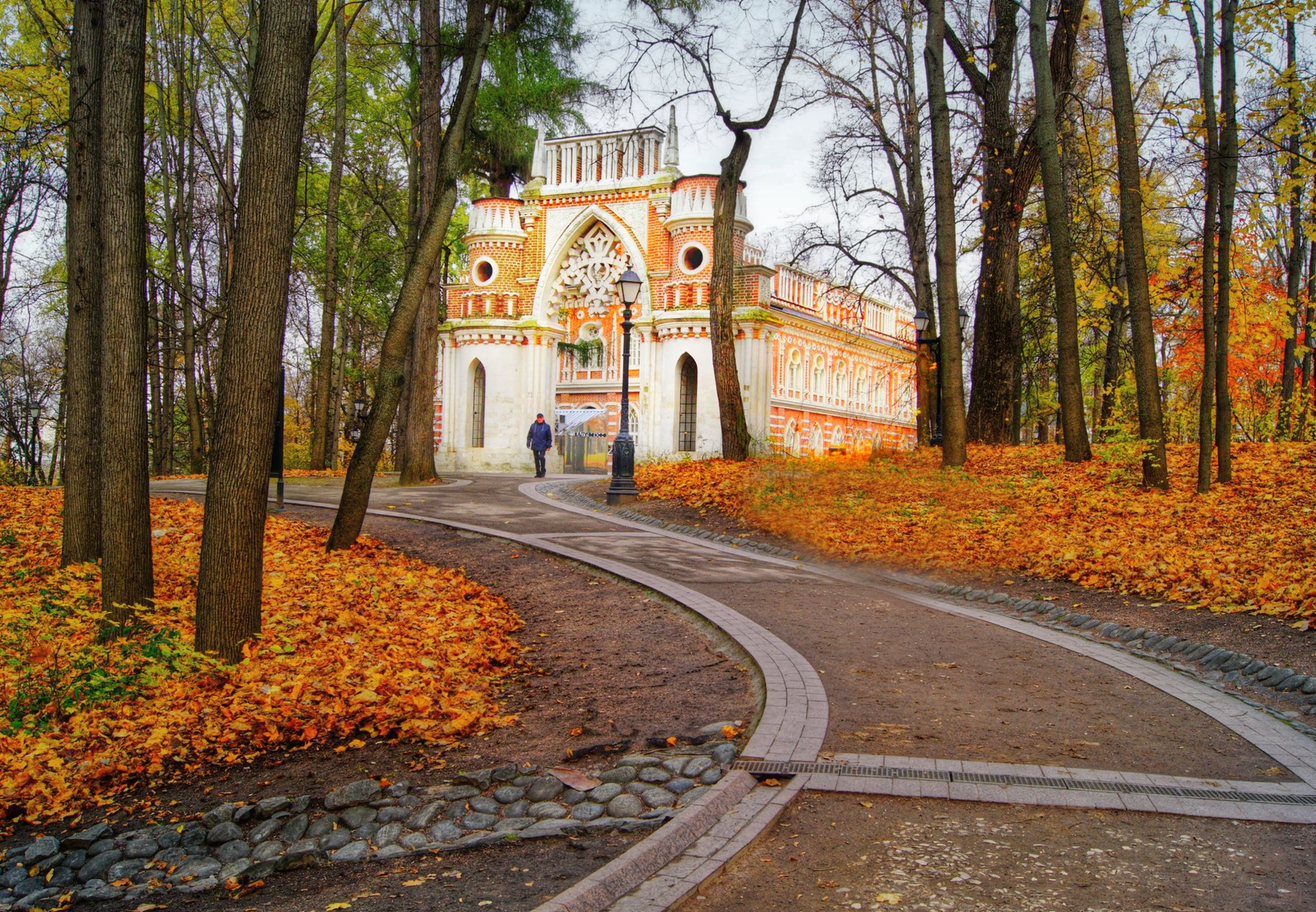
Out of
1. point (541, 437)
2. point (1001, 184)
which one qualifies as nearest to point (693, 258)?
point (541, 437)

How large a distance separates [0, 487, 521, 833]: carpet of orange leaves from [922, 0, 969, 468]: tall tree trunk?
29.9 feet

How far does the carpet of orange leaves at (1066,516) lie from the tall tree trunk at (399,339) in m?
6.21

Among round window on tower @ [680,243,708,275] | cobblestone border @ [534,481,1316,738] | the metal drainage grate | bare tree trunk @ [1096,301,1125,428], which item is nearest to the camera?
the metal drainage grate

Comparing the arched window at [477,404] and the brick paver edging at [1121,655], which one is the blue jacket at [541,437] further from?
the brick paver edging at [1121,655]

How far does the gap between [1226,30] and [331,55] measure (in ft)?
80.0

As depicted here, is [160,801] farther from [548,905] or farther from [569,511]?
[569,511]

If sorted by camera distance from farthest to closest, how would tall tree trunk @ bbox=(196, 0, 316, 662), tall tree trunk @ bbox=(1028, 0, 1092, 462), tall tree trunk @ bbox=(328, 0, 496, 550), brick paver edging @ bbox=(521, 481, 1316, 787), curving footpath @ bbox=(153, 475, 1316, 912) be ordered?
tall tree trunk @ bbox=(1028, 0, 1092, 462) < tall tree trunk @ bbox=(328, 0, 496, 550) < tall tree trunk @ bbox=(196, 0, 316, 662) < brick paver edging @ bbox=(521, 481, 1316, 787) < curving footpath @ bbox=(153, 475, 1316, 912)

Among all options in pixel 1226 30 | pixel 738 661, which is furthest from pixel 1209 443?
pixel 738 661

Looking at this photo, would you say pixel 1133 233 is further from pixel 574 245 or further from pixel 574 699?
pixel 574 245

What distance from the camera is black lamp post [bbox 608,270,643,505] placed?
60.7 feet

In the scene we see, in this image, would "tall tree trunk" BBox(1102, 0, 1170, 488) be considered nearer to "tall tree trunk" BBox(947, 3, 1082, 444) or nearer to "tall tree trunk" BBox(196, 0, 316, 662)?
"tall tree trunk" BBox(947, 3, 1082, 444)

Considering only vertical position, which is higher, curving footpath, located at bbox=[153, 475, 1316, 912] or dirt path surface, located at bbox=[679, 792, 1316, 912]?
curving footpath, located at bbox=[153, 475, 1316, 912]

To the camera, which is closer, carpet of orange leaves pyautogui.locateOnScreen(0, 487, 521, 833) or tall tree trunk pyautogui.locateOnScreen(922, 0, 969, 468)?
carpet of orange leaves pyautogui.locateOnScreen(0, 487, 521, 833)

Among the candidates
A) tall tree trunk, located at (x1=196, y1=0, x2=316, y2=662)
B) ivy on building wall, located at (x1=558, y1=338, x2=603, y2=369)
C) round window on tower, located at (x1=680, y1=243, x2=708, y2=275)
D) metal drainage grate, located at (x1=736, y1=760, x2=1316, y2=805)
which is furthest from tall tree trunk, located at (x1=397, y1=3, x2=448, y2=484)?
metal drainage grate, located at (x1=736, y1=760, x2=1316, y2=805)
